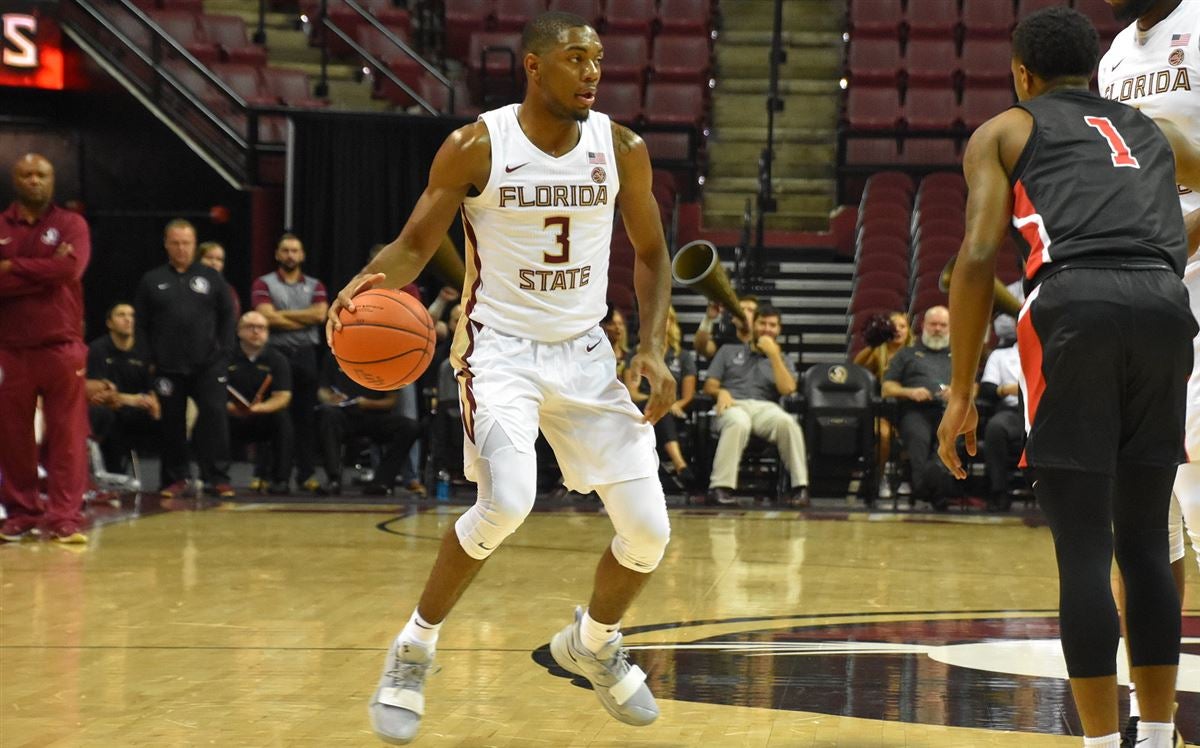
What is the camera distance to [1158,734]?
3152mm

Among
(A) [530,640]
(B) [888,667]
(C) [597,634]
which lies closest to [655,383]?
(C) [597,634]

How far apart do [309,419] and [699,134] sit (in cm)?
604

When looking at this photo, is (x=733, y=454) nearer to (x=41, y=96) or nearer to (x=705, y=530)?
(x=705, y=530)

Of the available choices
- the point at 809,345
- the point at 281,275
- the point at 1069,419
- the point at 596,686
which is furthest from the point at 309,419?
the point at 1069,419

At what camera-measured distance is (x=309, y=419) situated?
11297 mm

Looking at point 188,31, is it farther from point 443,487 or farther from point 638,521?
point 638,521

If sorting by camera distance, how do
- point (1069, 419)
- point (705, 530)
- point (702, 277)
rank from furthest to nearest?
point (702, 277) < point (705, 530) < point (1069, 419)

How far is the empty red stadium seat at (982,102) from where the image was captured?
1584 cm

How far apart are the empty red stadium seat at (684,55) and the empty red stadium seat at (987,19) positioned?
2.84 m

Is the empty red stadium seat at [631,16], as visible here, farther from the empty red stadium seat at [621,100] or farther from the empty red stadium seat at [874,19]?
the empty red stadium seat at [874,19]

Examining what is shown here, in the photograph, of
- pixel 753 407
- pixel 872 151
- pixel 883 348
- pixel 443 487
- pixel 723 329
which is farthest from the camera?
pixel 872 151

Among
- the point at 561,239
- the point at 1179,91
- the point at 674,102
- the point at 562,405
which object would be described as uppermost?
the point at 674,102

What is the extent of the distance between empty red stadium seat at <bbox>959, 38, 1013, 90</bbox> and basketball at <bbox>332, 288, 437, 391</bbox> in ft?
42.7

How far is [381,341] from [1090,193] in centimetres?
191
